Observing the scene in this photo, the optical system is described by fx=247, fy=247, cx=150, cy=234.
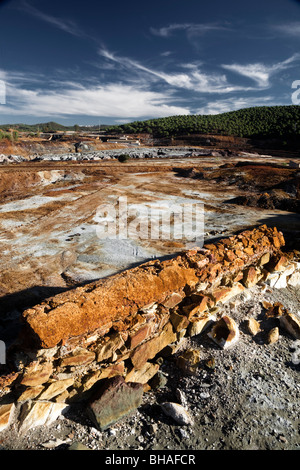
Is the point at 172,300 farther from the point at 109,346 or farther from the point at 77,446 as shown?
the point at 77,446

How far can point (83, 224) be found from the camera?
Answer: 34.5 feet

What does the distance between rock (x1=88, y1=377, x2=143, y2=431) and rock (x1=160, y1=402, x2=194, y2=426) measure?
37 centimetres

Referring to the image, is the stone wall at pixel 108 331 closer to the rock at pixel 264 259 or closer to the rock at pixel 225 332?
the rock at pixel 225 332

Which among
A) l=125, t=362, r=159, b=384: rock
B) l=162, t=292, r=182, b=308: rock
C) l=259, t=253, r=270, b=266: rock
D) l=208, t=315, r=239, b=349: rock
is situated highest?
l=259, t=253, r=270, b=266: rock

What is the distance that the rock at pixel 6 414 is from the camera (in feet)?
9.45

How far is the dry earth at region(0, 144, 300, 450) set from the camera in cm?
306

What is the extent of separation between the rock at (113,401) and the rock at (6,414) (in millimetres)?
911

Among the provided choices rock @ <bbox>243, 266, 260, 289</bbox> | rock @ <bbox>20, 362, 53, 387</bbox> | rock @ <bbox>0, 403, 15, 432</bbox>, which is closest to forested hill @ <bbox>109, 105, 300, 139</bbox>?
rock @ <bbox>243, 266, 260, 289</bbox>

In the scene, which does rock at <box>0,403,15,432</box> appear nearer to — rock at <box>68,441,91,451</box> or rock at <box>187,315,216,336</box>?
rock at <box>68,441,91,451</box>

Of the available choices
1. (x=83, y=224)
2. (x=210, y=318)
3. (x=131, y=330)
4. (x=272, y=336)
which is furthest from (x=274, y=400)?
(x=83, y=224)

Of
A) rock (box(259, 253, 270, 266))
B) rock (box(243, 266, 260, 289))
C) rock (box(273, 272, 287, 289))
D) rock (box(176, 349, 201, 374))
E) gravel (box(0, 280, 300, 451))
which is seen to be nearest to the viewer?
gravel (box(0, 280, 300, 451))

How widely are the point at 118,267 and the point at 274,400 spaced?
14.7 ft

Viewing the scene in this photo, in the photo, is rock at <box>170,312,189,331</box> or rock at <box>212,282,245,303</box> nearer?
rock at <box>170,312,189,331</box>

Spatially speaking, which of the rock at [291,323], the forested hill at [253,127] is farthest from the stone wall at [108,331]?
the forested hill at [253,127]
